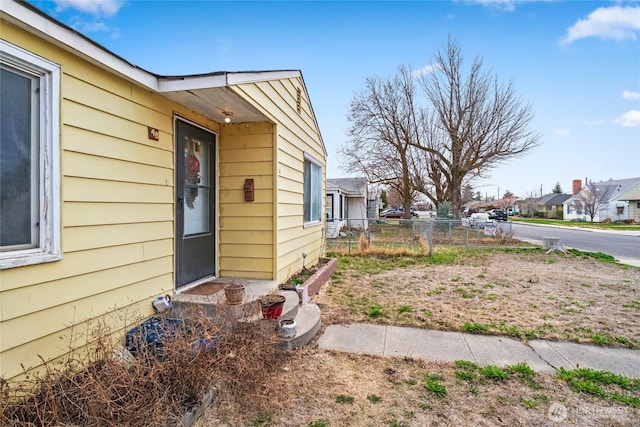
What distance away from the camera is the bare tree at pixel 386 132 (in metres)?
19.9

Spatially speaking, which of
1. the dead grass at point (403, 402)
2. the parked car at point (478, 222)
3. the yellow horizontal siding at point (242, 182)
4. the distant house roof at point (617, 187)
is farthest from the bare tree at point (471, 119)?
the distant house roof at point (617, 187)

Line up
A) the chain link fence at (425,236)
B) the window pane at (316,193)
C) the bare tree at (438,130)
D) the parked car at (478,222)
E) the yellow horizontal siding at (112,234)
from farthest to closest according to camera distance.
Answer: the bare tree at (438,130) → the parked car at (478,222) → the chain link fence at (425,236) → the window pane at (316,193) → the yellow horizontal siding at (112,234)

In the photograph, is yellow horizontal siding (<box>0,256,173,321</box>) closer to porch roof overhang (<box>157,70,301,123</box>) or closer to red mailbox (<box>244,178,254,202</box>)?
red mailbox (<box>244,178,254,202</box>)

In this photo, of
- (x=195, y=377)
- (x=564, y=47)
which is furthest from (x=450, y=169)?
(x=195, y=377)

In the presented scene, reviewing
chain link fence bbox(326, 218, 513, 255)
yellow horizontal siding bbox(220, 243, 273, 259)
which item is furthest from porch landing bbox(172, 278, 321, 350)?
chain link fence bbox(326, 218, 513, 255)

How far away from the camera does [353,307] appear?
15.1ft

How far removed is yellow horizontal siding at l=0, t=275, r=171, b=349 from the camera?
73.4 inches

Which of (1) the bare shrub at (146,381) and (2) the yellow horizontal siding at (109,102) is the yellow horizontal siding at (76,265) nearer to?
(1) the bare shrub at (146,381)

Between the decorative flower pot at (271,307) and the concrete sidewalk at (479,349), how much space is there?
59cm

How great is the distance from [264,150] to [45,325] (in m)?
2.94

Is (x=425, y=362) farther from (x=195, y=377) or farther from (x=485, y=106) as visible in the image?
(x=485, y=106)

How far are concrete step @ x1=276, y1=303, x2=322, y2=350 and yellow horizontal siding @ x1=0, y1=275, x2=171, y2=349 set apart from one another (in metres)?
1.45

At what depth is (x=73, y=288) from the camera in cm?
225

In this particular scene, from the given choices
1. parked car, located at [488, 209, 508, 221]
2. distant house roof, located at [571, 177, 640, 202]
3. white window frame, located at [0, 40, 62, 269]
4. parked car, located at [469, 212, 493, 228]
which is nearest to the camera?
white window frame, located at [0, 40, 62, 269]
